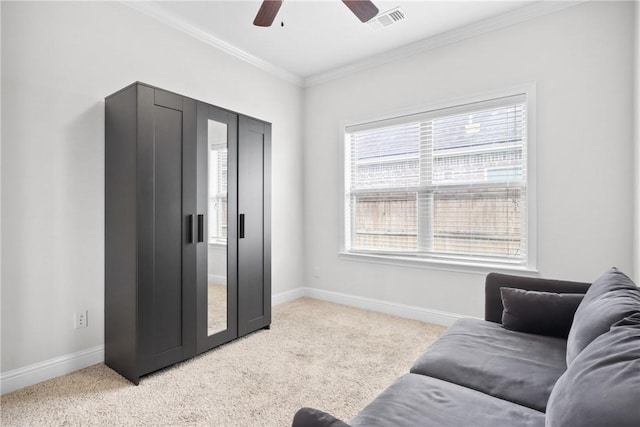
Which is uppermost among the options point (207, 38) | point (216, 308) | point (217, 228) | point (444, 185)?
point (207, 38)

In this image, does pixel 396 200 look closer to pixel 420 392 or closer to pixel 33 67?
pixel 420 392

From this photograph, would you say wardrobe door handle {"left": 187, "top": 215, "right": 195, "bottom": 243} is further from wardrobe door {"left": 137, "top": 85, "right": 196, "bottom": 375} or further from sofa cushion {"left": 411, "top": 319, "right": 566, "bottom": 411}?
sofa cushion {"left": 411, "top": 319, "right": 566, "bottom": 411}

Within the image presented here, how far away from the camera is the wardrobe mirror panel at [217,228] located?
2.66 meters

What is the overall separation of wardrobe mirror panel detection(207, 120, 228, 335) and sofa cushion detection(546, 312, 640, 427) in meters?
2.32

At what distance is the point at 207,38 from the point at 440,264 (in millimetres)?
3177

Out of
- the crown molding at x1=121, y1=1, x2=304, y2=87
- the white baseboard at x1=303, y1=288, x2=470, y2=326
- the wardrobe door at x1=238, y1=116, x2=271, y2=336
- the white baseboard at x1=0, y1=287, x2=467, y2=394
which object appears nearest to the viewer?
the white baseboard at x1=0, y1=287, x2=467, y2=394

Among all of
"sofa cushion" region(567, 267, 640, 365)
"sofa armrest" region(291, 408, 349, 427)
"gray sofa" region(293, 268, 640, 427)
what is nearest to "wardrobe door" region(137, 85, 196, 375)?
"gray sofa" region(293, 268, 640, 427)

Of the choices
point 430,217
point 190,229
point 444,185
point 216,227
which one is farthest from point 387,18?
point 190,229

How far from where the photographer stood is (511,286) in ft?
6.96

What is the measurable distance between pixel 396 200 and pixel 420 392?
103 inches

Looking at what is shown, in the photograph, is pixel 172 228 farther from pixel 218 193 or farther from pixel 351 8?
pixel 351 8

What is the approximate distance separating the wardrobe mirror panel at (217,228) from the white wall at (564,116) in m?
1.84

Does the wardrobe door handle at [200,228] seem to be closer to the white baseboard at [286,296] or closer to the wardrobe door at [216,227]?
the wardrobe door at [216,227]

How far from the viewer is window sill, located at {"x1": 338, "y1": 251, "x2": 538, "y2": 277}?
9.66 feet
